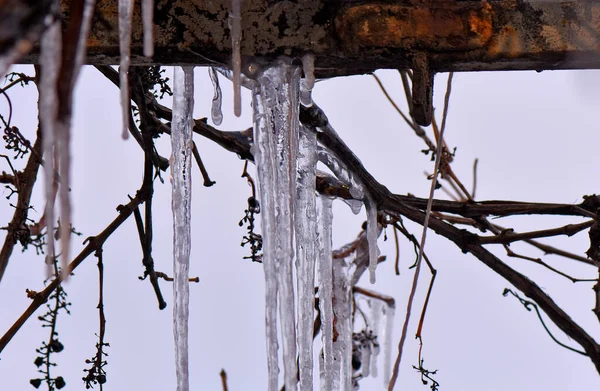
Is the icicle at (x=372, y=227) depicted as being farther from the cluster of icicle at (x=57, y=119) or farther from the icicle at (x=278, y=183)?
the cluster of icicle at (x=57, y=119)

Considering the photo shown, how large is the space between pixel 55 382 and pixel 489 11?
4.09 feet

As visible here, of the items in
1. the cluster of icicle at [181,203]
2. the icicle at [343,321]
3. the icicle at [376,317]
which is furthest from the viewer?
the icicle at [376,317]

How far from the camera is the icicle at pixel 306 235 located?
173 cm

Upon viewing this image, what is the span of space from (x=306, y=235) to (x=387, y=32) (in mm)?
626

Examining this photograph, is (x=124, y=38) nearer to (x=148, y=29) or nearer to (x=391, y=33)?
(x=148, y=29)

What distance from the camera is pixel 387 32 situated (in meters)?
1.25

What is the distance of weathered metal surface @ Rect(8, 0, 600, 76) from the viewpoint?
4.09 ft

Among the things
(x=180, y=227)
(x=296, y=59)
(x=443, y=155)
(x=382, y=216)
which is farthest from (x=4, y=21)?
(x=443, y=155)

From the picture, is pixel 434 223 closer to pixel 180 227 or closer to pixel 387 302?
pixel 180 227

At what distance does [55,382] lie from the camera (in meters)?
1.75

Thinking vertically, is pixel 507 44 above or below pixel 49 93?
above

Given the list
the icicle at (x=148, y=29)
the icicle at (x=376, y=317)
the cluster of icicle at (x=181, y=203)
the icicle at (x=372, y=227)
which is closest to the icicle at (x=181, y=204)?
the cluster of icicle at (x=181, y=203)

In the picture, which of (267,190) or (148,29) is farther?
(267,190)

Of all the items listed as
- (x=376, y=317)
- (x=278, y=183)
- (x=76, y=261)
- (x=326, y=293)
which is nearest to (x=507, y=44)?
(x=278, y=183)
